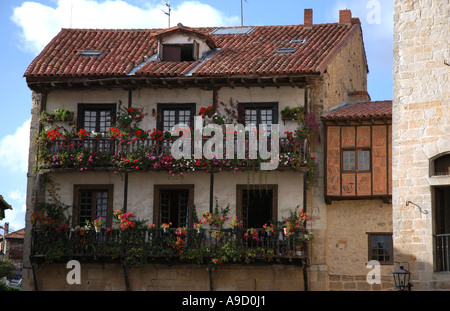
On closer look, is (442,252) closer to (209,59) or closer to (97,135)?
(209,59)

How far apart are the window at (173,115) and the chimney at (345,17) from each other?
6.64 metres

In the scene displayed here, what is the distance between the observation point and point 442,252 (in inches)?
888

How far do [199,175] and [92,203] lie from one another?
3553mm

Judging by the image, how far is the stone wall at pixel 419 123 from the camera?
893 inches

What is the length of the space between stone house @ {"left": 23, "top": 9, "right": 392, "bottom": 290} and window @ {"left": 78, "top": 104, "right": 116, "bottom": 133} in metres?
0.05

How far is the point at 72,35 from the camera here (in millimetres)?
35188

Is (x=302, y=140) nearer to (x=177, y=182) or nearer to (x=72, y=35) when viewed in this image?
(x=177, y=182)

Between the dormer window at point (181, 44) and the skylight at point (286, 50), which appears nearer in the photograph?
the skylight at point (286, 50)

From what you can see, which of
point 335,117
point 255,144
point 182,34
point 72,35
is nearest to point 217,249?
point 255,144

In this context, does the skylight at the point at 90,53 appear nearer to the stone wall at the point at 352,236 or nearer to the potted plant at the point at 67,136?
the potted plant at the point at 67,136

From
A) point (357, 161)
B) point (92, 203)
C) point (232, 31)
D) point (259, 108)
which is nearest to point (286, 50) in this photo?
point (259, 108)

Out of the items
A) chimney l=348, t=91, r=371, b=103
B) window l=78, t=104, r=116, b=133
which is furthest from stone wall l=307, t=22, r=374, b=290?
window l=78, t=104, r=116, b=133

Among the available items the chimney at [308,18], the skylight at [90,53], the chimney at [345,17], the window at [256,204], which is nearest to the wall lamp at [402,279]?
the window at [256,204]

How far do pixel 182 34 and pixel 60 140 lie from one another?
5374 millimetres
